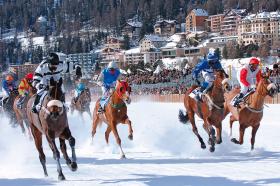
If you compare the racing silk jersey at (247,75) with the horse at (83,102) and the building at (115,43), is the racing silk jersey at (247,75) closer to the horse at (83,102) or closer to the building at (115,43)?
the horse at (83,102)

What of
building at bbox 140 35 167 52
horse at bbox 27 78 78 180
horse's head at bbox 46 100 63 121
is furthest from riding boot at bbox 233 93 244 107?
building at bbox 140 35 167 52

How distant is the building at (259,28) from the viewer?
155000mm

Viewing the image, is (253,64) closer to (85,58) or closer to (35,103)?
(35,103)

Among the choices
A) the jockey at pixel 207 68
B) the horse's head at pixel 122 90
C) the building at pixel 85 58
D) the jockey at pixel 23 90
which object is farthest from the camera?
the building at pixel 85 58

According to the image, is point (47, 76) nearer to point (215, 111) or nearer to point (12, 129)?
point (215, 111)

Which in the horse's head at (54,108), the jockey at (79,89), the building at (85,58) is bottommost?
the building at (85,58)

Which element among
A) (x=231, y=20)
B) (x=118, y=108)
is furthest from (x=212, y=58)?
(x=231, y=20)

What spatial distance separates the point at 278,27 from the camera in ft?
529

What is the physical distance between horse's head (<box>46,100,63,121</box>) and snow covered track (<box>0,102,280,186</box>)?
1221mm

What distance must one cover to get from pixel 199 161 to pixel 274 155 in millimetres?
1848

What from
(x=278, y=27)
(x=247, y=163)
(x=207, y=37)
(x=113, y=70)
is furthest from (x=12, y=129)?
(x=207, y=37)

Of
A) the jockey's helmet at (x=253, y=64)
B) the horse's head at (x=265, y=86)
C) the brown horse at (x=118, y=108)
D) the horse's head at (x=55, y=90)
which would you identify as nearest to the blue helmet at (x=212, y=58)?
→ the jockey's helmet at (x=253, y=64)

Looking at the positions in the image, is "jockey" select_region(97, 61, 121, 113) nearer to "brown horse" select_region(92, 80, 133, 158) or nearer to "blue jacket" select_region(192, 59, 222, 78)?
"brown horse" select_region(92, 80, 133, 158)

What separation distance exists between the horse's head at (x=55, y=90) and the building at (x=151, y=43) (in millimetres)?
161562
